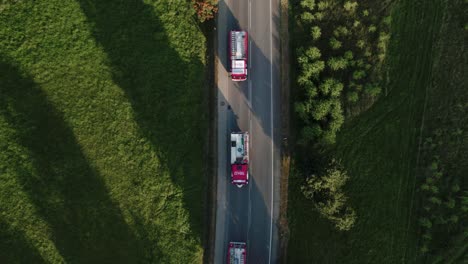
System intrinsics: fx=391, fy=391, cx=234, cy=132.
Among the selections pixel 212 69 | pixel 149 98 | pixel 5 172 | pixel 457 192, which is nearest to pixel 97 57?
pixel 149 98

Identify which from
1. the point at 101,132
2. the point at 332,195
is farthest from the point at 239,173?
the point at 101,132

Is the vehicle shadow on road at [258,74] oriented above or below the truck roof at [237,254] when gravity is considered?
above

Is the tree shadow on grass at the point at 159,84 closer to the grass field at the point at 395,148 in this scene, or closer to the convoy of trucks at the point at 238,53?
the convoy of trucks at the point at 238,53

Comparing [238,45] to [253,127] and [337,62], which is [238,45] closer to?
[253,127]

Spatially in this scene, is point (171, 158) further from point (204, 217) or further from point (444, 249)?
point (444, 249)

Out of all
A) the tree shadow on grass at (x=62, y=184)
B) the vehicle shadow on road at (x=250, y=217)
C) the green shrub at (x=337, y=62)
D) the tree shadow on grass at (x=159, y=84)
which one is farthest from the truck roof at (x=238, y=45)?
the tree shadow on grass at (x=62, y=184)

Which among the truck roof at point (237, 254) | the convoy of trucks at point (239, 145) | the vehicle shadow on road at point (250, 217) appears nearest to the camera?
the truck roof at point (237, 254)
